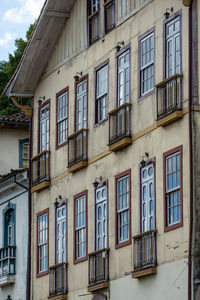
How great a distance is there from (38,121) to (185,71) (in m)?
10.8

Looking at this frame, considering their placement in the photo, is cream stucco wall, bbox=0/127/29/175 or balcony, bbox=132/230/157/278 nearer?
balcony, bbox=132/230/157/278

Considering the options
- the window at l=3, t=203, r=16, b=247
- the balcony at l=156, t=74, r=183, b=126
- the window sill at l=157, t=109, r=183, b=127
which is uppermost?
the balcony at l=156, t=74, r=183, b=126

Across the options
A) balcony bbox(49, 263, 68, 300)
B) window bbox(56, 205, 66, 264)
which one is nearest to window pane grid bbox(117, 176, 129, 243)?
balcony bbox(49, 263, 68, 300)

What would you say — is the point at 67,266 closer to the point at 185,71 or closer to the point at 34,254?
the point at 34,254

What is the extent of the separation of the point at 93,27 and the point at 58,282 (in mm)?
8090

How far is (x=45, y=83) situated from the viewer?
129ft

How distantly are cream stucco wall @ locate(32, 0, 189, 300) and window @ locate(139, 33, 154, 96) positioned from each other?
0.94 feet

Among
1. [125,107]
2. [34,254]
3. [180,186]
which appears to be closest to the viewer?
[180,186]

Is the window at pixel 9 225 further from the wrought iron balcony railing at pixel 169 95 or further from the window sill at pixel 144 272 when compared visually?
the wrought iron balcony railing at pixel 169 95

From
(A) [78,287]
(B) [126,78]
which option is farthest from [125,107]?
(A) [78,287]

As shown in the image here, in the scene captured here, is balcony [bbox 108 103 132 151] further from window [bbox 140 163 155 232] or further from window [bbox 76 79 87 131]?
window [bbox 76 79 87 131]

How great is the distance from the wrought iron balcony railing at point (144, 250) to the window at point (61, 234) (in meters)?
5.49

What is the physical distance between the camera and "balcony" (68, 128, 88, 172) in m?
35.2

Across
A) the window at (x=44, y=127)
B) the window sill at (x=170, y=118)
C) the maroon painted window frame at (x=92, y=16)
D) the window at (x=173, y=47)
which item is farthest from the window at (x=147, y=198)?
the window at (x=44, y=127)
